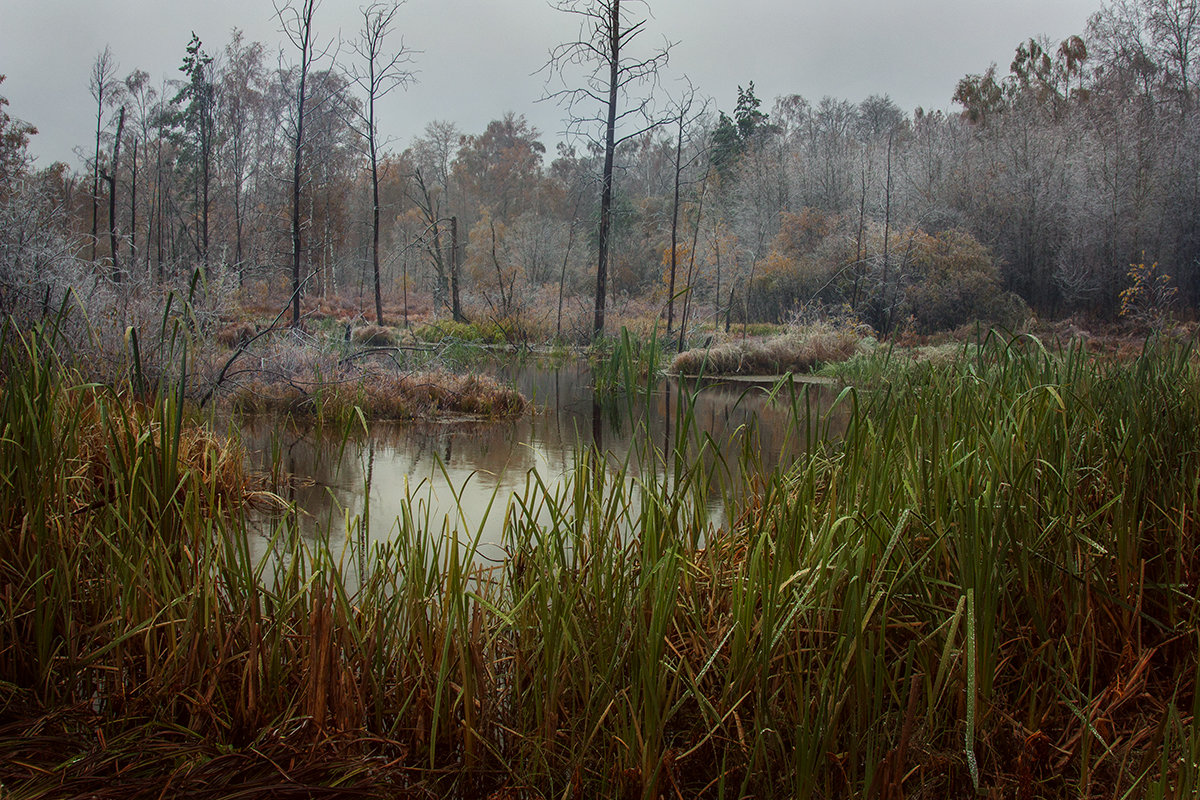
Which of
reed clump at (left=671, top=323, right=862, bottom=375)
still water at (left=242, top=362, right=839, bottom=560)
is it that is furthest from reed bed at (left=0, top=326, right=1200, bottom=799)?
reed clump at (left=671, top=323, right=862, bottom=375)

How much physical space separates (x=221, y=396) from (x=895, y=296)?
16255mm

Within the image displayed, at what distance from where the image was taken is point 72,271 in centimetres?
535

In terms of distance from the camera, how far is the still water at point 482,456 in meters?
3.13

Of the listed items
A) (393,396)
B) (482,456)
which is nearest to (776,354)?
(393,396)

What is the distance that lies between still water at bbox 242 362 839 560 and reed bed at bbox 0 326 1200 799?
0.39 meters

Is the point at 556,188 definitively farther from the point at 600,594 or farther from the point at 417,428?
the point at 600,594

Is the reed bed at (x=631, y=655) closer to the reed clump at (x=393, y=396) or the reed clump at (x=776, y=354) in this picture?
the reed clump at (x=393, y=396)

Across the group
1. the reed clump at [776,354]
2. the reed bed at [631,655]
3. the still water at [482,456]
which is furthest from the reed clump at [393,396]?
the reed bed at [631,655]

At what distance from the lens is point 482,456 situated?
5484mm

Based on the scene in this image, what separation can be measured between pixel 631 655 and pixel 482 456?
3.94 m

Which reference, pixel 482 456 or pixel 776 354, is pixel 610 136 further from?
pixel 482 456

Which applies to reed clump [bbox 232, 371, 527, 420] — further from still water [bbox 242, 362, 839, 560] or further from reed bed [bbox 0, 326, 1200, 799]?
reed bed [bbox 0, 326, 1200, 799]

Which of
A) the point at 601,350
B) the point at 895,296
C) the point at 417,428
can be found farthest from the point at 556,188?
the point at 417,428

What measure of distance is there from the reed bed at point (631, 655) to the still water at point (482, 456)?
392mm
